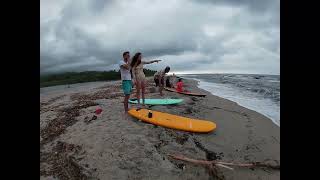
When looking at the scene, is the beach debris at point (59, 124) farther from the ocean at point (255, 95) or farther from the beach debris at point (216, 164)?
the ocean at point (255, 95)

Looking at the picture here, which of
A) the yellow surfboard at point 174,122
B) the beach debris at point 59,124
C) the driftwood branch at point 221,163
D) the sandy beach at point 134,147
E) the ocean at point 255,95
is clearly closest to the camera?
the sandy beach at point 134,147

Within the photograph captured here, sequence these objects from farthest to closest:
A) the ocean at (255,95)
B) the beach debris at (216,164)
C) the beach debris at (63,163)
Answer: the ocean at (255,95) < the beach debris at (216,164) < the beach debris at (63,163)

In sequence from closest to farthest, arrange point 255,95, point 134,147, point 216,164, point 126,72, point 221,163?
1. point 216,164
2. point 221,163
3. point 134,147
4. point 126,72
5. point 255,95

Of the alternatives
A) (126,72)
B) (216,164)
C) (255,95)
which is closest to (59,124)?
(126,72)

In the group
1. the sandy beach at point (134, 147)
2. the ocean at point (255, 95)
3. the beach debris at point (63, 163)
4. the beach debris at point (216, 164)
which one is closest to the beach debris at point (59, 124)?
the sandy beach at point (134, 147)

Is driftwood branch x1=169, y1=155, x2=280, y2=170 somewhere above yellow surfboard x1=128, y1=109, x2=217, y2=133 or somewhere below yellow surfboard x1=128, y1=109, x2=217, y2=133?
below

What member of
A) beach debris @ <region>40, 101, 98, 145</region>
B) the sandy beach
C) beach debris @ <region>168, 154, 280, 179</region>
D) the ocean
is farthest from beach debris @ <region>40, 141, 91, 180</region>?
the ocean

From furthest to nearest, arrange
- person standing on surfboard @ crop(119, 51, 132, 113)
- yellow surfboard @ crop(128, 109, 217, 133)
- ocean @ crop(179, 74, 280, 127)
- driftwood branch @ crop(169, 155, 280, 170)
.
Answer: ocean @ crop(179, 74, 280, 127), person standing on surfboard @ crop(119, 51, 132, 113), yellow surfboard @ crop(128, 109, 217, 133), driftwood branch @ crop(169, 155, 280, 170)

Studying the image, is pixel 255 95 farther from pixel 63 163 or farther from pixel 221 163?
pixel 63 163

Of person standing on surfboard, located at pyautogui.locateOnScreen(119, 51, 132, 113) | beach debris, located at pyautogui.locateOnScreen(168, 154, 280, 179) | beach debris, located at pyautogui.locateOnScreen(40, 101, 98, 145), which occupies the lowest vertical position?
beach debris, located at pyautogui.locateOnScreen(168, 154, 280, 179)

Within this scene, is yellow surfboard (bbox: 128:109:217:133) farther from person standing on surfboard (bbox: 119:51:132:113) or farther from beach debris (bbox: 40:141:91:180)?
beach debris (bbox: 40:141:91:180)

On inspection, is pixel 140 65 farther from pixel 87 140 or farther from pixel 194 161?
pixel 194 161

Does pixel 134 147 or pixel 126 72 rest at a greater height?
pixel 126 72
